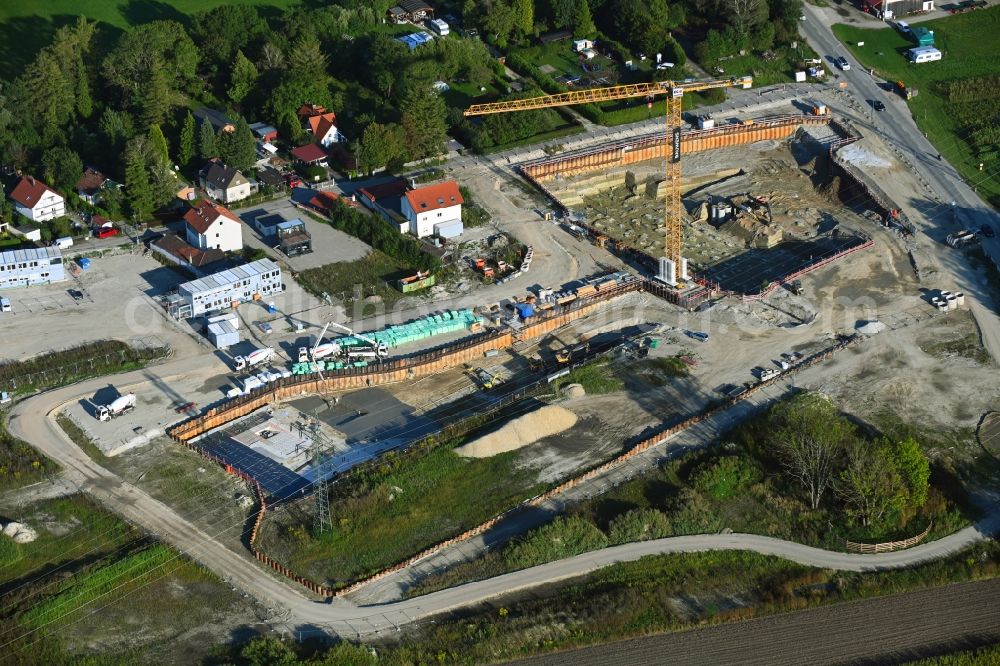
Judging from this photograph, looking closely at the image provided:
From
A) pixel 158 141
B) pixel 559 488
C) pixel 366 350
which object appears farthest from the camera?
pixel 158 141

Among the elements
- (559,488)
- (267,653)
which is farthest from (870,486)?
(267,653)

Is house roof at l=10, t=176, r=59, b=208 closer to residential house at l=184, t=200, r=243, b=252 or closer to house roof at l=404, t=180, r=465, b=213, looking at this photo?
residential house at l=184, t=200, r=243, b=252

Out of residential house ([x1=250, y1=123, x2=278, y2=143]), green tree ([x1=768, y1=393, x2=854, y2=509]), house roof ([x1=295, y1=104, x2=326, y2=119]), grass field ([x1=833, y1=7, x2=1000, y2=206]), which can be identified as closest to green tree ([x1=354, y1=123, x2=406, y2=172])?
house roof ([x1=295, y1=104, x2=326, y2=119])

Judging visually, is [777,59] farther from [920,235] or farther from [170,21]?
[170,21]

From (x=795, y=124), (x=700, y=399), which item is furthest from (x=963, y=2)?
(x=700, y=399)

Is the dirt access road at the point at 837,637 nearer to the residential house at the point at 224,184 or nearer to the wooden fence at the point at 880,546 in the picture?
the wooden fence at the point at 880,546

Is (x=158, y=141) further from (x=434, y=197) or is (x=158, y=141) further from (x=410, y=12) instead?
(x=410, y=12)

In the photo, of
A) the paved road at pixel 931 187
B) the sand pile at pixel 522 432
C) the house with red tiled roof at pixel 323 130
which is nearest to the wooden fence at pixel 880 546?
the sand pile at pixel 522 432
